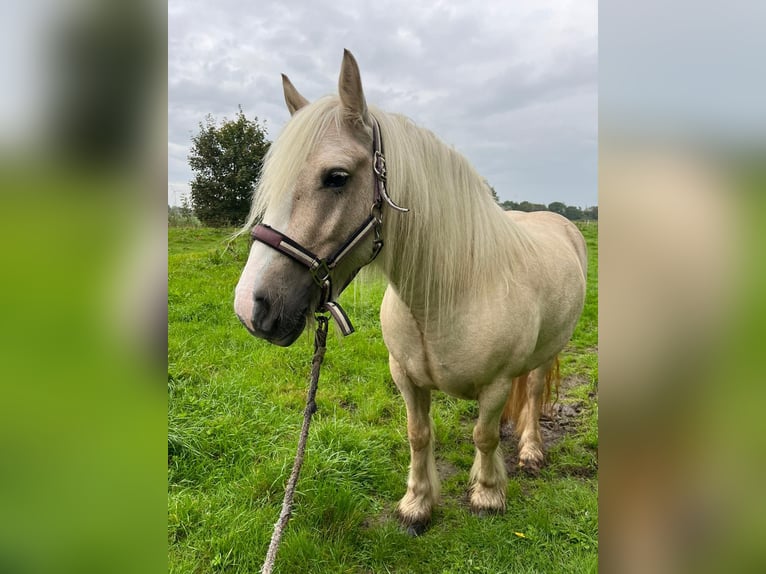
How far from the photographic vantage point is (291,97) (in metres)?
1.92

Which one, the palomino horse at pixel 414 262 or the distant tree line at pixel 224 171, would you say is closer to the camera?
the palomino horse at pixel 414 262

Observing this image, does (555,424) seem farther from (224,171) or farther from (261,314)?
(224,171)

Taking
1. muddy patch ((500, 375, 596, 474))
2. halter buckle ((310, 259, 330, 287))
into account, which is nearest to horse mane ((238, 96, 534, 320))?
halter buckle ((310, 259, 330, 287))

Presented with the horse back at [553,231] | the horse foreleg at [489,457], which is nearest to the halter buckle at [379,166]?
the horse foreleg at [489,457]

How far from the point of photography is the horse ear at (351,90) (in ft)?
4.99

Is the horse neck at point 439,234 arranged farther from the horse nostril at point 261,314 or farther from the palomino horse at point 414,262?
the horse nostril at point 261,314

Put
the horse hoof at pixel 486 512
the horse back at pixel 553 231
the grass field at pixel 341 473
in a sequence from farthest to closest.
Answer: the horse back at pixel 553 231
the horse hoof at pixel 486 512
the grass field at pixel 341 473

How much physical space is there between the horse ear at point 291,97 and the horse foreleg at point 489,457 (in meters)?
1.74

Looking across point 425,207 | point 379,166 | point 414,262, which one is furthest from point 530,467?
point 379,166

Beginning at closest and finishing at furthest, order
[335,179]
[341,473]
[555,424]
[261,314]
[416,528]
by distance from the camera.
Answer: [261,314] < [335,179] < [416,528] < [341,473] < [555,424]

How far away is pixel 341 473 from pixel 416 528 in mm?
611

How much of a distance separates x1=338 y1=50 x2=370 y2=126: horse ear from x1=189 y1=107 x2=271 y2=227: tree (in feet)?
19.0
